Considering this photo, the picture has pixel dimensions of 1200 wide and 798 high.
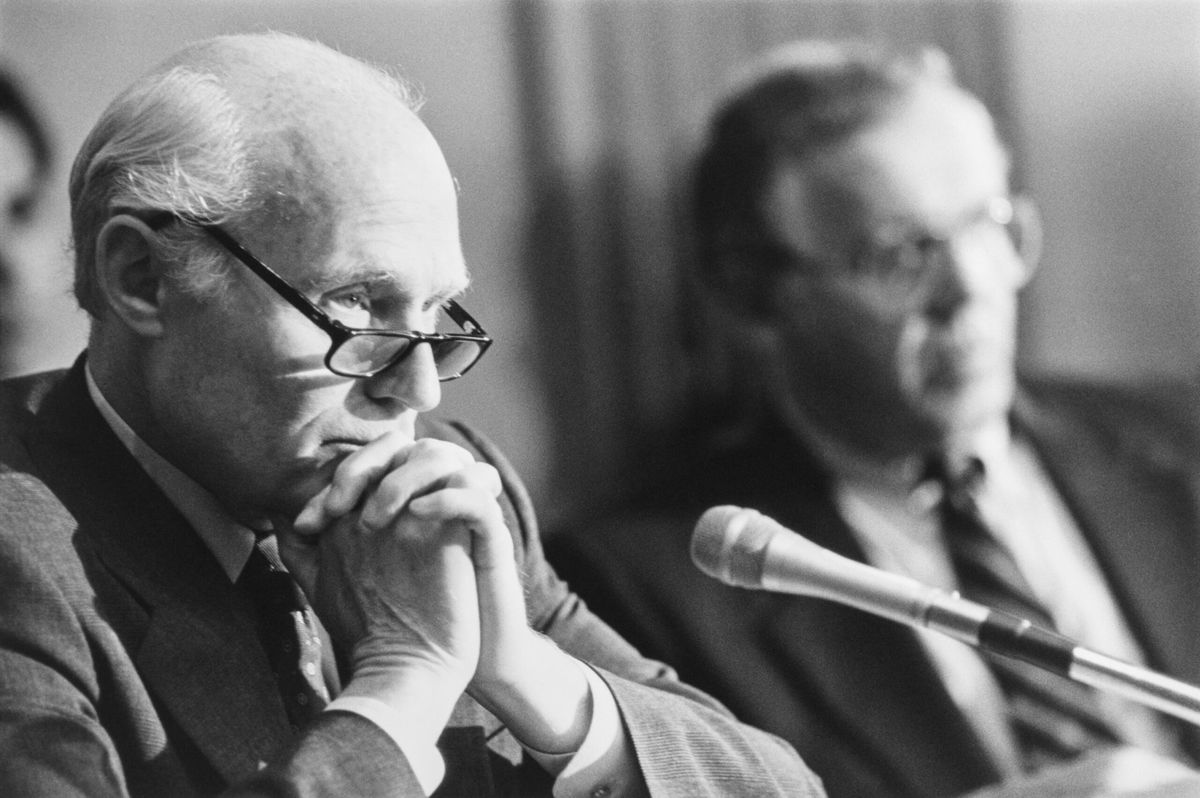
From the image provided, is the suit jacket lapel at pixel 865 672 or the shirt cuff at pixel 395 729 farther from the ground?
the shirt cuff at pixel 395 729

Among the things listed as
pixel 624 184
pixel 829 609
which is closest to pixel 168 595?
pixel 829 609

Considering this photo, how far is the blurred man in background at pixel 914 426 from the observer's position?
1524mm

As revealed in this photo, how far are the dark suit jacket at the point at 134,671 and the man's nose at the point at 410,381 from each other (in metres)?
0.14

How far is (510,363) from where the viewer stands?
1281 millimetres

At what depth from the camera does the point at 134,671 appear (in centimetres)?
83

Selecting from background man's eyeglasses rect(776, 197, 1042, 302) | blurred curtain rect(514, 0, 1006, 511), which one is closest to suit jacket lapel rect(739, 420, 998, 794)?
blurred curtain rect(514, 0, 1006, 511)

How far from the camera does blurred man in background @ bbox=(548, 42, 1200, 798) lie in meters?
1.52

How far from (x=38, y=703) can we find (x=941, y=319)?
117cm

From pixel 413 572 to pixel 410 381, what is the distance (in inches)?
4.6

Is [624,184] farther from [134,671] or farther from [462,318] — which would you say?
[134,671]

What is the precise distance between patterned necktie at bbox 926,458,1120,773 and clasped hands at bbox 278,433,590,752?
→ 89 cm

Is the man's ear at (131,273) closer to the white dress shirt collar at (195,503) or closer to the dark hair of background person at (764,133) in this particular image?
the white dress shirt collar at (195,503)

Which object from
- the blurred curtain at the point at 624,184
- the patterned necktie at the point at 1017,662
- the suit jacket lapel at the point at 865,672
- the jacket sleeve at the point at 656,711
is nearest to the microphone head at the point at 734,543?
the jacket sleeve at the point at 656,711

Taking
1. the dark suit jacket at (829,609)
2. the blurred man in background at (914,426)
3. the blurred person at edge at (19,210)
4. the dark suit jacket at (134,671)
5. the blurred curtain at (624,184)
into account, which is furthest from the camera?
the blurred man in background at (914,426)
